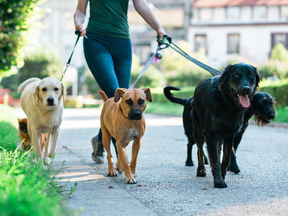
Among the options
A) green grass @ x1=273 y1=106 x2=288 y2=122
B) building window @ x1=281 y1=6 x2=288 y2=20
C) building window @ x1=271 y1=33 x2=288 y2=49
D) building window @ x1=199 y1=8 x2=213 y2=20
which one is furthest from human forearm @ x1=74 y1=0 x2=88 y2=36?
building window @ x1=271 y1=33 x2=288 y2=49

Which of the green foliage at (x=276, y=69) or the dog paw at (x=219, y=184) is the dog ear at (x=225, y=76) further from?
the green foliage at (x=276, y=69)

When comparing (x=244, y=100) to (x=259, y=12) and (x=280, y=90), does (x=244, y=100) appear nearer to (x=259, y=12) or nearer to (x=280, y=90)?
(x=280, y=90)

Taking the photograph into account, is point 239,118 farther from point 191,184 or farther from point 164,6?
point 164,6

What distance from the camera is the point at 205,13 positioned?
132 ft

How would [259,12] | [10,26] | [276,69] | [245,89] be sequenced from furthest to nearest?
[259,12] < [276,69] < [10,26] < [245,89]

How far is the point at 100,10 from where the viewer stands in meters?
4.62

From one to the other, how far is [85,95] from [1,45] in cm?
3134

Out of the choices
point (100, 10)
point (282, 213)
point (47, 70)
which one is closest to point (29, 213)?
point (282, 213)

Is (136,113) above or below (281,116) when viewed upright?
above

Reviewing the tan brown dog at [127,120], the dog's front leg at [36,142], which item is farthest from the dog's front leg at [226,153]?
the dog's front leg at [36,142]

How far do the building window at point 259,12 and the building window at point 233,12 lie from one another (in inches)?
69.6

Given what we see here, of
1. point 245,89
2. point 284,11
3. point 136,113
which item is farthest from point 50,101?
point 284,11

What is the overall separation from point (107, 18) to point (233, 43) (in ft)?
124

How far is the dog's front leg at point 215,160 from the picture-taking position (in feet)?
11.8
